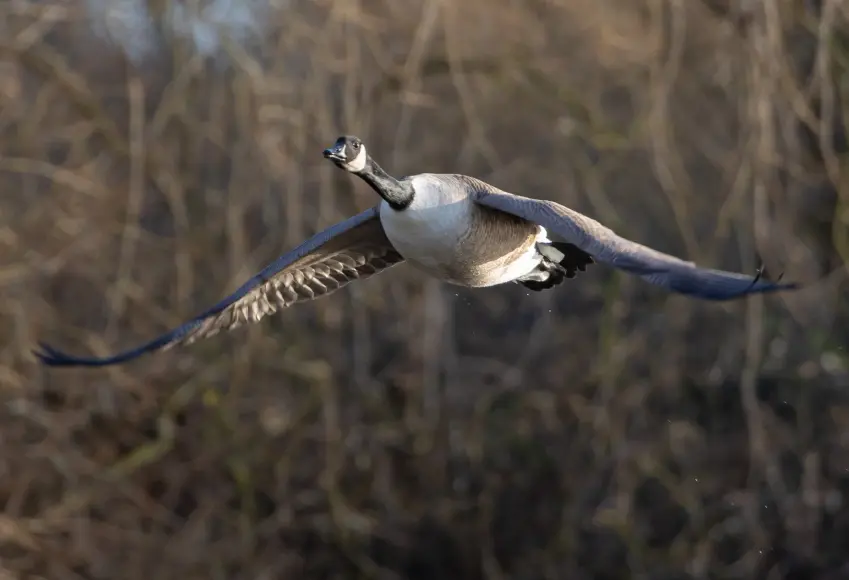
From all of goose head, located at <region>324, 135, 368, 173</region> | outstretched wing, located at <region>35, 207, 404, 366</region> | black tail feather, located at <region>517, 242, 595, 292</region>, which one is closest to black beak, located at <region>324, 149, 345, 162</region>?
goose head, located at <region>324, 135, 368, 173</region>

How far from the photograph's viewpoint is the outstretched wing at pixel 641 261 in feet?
12.2

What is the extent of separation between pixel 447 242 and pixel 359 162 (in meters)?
0.51

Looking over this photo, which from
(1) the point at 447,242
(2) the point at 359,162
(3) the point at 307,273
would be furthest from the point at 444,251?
(3) the point at 307,273

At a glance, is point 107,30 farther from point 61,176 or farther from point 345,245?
point 345,245

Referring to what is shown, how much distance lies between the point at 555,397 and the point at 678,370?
0.99 metres

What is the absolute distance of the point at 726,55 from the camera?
1015 centimetres

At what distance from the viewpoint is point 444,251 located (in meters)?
4.79

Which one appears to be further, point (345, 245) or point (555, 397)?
point (555, 397)

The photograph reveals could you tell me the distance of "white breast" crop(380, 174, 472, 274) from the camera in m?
4.69

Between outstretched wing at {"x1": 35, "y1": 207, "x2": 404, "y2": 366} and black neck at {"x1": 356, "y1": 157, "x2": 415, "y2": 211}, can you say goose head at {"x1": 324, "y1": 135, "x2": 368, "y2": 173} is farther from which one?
outstretched wing at {"x1": 35, "y1": 207, "x2": 404, "y2": 366}

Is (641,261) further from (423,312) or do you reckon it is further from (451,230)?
(423,312)

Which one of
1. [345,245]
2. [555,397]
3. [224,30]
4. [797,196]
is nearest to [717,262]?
[797,196]

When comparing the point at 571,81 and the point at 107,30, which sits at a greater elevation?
the point at 107,30

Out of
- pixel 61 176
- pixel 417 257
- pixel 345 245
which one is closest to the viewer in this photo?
pixel 417 257
